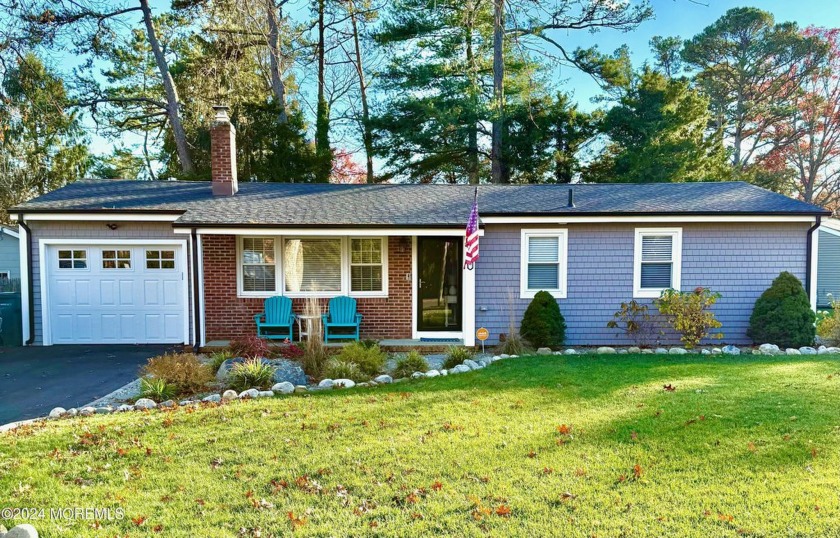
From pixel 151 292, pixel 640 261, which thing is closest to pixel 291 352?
pixel 151 292

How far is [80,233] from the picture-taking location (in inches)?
358

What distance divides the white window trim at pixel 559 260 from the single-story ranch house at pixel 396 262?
1.0 inches

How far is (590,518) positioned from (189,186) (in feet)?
35.6

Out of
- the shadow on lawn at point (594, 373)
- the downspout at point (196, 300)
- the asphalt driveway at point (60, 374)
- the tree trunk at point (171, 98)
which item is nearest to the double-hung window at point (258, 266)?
the downspout at point (196, 300)

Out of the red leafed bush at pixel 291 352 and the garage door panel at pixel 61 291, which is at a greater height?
the garage door panel at pixel 61 291

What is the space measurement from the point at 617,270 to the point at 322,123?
13.8 meters

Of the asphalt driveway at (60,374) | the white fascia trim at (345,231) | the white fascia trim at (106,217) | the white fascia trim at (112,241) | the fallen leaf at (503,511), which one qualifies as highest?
the white fascia trim at (106,217)

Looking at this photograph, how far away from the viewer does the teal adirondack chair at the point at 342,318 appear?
912 centimetres

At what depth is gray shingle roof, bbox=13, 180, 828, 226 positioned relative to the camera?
347 inches

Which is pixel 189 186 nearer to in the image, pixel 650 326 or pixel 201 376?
pixel 201 376

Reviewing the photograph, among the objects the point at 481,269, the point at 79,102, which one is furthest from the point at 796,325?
the point at 79,102

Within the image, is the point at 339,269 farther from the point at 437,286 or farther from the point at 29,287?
the point at 29,287

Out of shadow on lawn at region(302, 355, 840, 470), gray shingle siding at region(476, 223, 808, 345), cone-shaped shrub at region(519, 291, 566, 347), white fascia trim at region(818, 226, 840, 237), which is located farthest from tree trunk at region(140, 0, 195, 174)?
white fascia trim at region(818, 226, 840, 237)

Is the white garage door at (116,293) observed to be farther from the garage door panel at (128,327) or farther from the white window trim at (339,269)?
the white window trim at (339,269)
